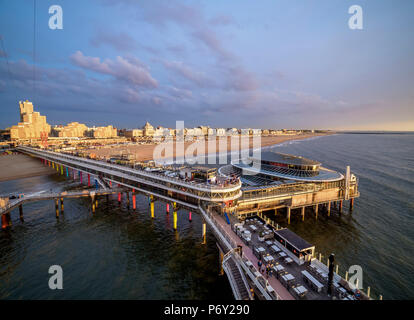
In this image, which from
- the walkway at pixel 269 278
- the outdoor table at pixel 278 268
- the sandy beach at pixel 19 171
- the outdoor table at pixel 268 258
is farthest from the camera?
the sandy beach at pixel 19 171

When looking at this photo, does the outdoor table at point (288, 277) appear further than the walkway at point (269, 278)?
Yes

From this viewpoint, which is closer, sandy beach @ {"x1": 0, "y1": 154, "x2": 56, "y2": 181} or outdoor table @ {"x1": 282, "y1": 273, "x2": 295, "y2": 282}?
outdoor table @ {"x1": 282, "y1": 273, "x2": 295, "y2": 282}

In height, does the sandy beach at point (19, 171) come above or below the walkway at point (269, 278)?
above

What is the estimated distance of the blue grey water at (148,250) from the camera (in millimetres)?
26766

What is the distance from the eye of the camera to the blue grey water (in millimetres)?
26766

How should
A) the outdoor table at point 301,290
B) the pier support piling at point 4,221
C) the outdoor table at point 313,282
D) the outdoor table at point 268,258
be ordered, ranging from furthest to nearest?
1. the pier support piling at point 4,221
2. the outdoor table at point 268,258
3. the outdoor table at point 313,282
4. the outdoor table at point 301,290

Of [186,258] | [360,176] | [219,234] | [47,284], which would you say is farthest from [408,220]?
[47,284]

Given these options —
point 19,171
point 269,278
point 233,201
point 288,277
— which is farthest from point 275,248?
point 19,171

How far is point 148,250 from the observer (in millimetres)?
34781

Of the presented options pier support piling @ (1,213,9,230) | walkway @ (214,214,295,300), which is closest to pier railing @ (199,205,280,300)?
walkway @ (214,214,295,300)

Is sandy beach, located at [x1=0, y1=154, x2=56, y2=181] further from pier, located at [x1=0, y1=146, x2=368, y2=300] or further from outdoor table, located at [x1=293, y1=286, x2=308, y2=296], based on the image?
outdoor table, located at [x1=293, y1=286, x2=308, y2=296]

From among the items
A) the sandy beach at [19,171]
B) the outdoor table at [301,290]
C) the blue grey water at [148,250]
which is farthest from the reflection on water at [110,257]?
the sandy beach at [19,171]

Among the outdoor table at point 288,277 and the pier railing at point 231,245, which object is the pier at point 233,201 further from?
the outdoor table at point 288,277

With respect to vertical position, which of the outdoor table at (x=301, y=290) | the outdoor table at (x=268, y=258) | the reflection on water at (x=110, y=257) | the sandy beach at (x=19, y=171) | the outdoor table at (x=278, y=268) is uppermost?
the sandy beach at (x=19, y=171)
